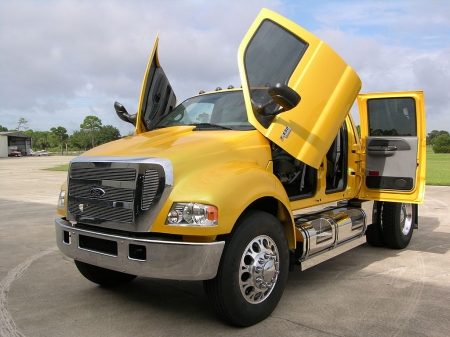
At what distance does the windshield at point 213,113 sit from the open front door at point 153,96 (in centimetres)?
17

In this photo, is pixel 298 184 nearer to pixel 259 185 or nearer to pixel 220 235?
pixel 259 185

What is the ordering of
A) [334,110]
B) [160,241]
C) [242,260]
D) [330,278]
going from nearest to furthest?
[160,241]
[242,260]
[334,110]
[330,278]

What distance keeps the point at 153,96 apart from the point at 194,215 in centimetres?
252

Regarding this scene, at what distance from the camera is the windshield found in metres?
4.59

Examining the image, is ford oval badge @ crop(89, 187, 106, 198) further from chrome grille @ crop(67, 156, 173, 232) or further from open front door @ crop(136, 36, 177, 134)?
open front door @ crop(136, 36, 177, 134)

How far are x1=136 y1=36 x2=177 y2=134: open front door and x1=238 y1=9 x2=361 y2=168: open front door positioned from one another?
1.50 metres

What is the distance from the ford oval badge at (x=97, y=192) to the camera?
3.67 meters

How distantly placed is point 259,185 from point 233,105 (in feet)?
4.63

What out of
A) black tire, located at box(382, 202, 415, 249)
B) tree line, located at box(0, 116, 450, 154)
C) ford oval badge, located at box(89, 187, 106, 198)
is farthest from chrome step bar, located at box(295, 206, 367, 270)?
tree line, located at box(0, 116, 450, 154)

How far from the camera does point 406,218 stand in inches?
264

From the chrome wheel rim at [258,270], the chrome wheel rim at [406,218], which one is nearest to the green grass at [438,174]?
the chrome wheel rim at [406,218]

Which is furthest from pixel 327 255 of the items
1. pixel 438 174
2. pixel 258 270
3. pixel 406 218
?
pixel 438 174

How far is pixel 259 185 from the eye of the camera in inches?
146

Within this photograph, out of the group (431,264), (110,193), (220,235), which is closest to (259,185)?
(220,235)
